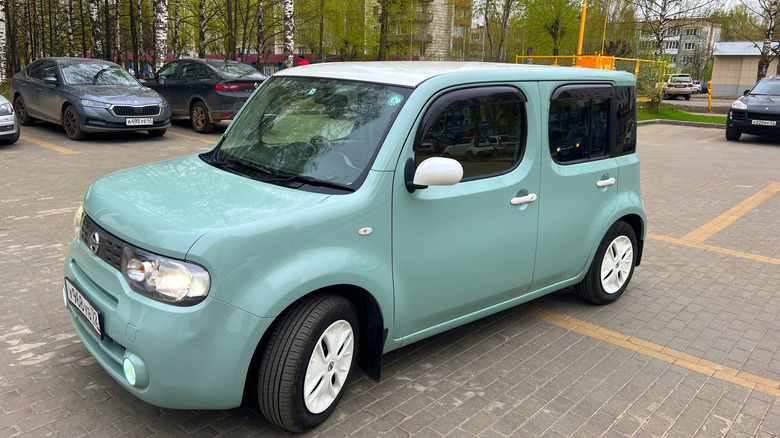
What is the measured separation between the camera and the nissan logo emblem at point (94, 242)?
3105 millimetres

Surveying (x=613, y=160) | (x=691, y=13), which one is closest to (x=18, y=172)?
(x=613, y=160)

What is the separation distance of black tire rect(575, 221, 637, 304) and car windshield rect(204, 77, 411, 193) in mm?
2268

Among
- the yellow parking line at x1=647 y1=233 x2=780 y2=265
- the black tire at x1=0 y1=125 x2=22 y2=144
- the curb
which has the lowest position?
the yellow parking line at x1=647 y1=233 x2=780 y2=265

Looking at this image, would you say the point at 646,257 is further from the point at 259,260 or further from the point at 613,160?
the point at 259,260

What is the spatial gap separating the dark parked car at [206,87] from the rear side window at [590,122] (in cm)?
1005

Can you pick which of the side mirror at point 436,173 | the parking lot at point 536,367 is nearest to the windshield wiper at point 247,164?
the side mirror at point 436,173

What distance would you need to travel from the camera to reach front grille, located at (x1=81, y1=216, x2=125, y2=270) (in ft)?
9.60

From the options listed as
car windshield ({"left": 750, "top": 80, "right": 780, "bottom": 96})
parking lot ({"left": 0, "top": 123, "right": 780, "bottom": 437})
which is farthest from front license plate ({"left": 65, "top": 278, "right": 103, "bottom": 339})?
car windshield ({"left": 750, "top": 80, "right": 780, "bottom": 96})

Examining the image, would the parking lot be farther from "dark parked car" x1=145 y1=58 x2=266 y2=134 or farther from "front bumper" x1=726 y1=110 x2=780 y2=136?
"front bumper" x1=726 y1=110 x2=780 y2=136

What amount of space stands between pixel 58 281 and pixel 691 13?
45.8m

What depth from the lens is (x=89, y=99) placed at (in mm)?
11922

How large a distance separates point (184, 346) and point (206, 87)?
12140 millimetres

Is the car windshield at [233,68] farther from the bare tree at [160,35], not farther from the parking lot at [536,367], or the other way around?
the parking lot at [536,367]

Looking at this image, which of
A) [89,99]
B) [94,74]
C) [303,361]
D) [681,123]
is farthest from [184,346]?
[681,123]
